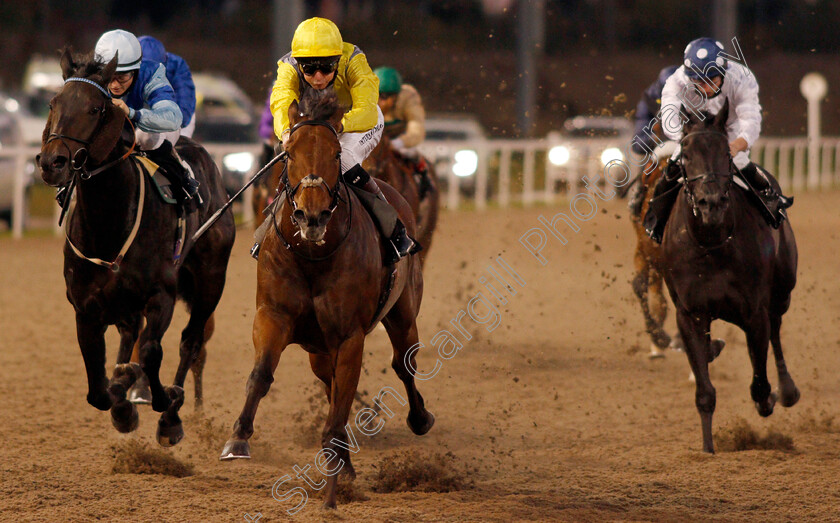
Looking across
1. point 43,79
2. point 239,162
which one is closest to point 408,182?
point 239,162

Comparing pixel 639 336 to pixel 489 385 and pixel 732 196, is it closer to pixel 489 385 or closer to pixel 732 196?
pixel 489 385

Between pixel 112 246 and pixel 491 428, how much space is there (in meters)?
2.59

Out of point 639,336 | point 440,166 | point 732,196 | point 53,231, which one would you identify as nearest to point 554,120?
point 440,166

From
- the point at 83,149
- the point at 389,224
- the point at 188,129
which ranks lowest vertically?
the point at 389,224

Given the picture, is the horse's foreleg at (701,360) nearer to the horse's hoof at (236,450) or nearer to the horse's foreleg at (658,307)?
the horse's foreleg at (658,307)

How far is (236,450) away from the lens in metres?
4.74

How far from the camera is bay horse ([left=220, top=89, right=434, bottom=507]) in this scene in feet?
15.7

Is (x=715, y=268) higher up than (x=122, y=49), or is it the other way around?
(x=122, y=49)

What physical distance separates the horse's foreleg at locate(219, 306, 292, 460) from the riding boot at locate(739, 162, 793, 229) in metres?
2.98

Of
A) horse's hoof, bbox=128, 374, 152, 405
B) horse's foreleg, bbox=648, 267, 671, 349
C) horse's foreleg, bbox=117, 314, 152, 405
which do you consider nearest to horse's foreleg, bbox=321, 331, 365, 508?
horse's foreleg, bbox=117, 314, 152, 405

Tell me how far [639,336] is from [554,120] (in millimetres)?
33913

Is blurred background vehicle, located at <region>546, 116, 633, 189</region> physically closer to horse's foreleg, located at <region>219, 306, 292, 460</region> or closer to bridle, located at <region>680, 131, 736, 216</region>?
bridle, located at <region>680, 131, 736, 216</region>

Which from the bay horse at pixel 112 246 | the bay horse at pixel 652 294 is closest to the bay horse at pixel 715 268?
the bay horse at pixel 652 294

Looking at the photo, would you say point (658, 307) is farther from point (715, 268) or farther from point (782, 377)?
point (715, 268)
